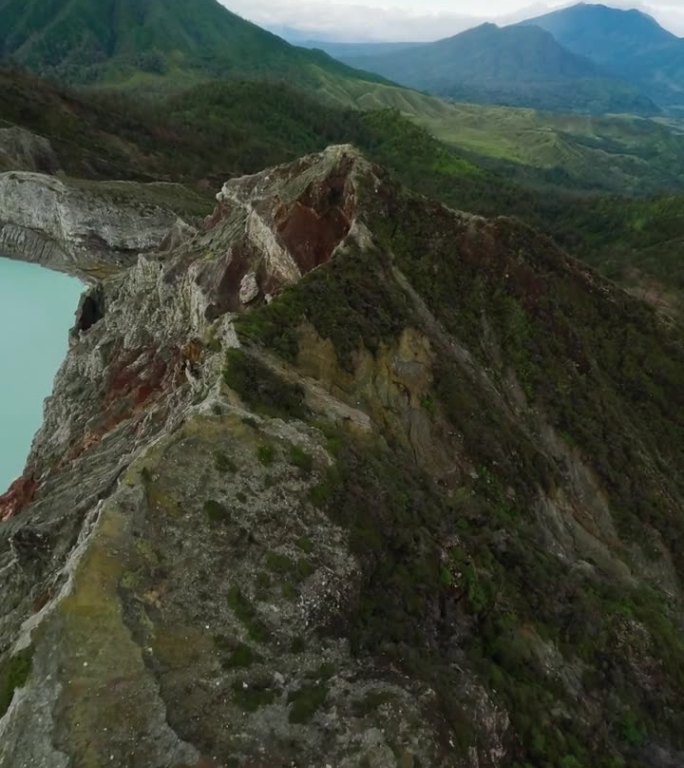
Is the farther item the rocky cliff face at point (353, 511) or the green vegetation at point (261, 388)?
the green vegetation at point (261, 388)

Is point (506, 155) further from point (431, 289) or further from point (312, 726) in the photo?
point (312, 726)

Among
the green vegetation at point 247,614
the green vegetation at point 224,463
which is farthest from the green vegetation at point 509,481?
the green vegetation at point 224,463

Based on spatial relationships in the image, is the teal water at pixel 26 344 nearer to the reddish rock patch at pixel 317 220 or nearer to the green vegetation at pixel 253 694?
the reddish rock patch at pixel 317 220

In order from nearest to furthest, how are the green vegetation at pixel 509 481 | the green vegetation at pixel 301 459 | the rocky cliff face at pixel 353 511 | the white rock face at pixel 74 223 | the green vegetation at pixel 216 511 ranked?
the rocky cliff face at pixel 353 511, the green vegetation at pixel 216 511, the green vegetation at pixel 509 481, the green vegetation at pixel 301 459, the white rock face at pixel 74 223

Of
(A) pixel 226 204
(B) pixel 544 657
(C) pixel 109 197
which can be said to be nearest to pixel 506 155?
(C) pixel 109 197

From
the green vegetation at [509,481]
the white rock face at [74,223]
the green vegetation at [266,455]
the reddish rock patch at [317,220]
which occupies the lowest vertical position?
the white rock face at [74,223]

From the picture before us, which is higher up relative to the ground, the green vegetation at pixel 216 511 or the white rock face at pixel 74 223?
the green vegetation at pixel 216 511

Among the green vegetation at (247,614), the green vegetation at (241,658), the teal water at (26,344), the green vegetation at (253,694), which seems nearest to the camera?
the green vegetation at (253,694)


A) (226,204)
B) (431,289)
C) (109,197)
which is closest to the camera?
(431,289)
